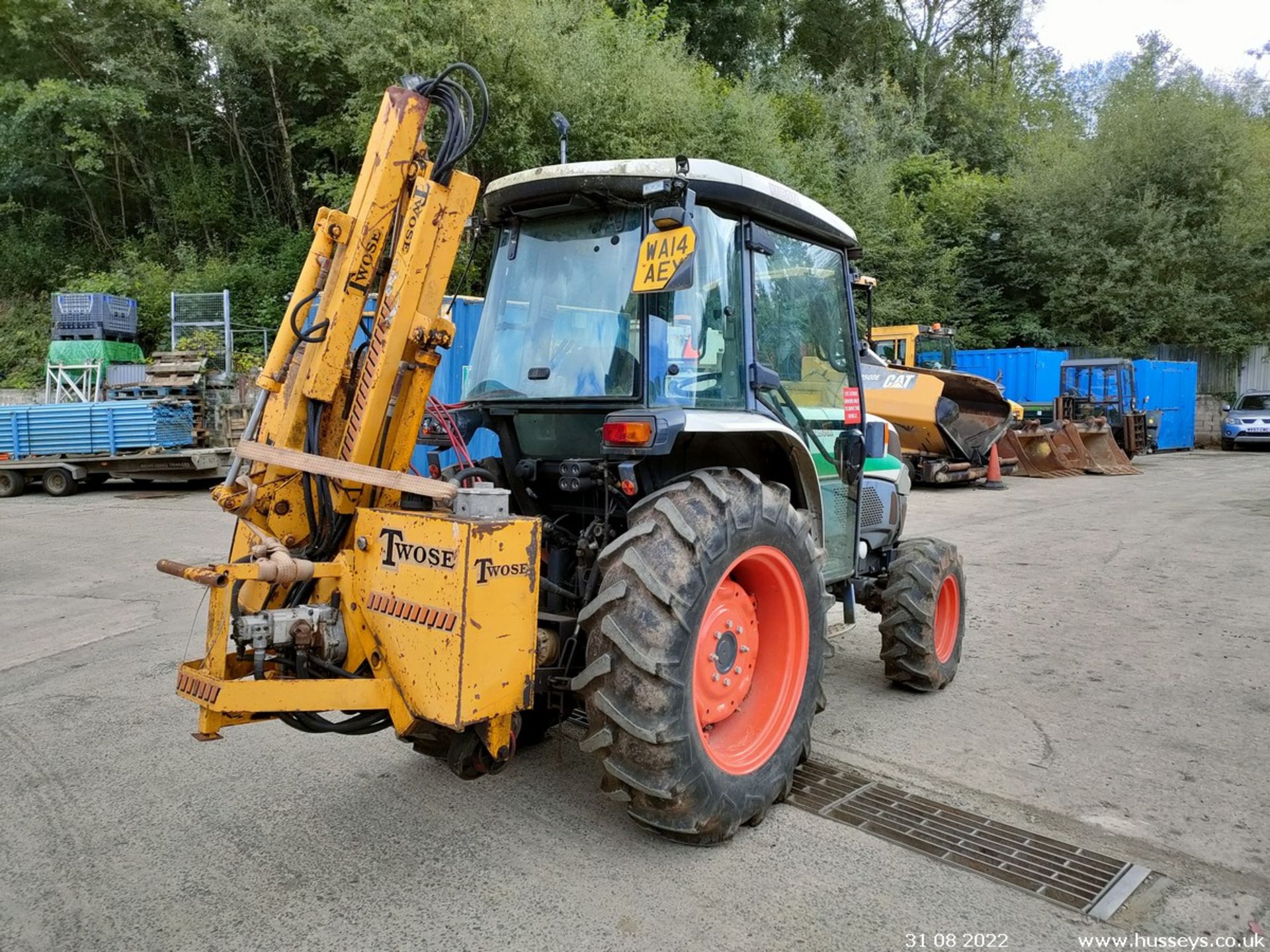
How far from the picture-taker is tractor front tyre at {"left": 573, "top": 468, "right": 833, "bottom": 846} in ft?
9.20

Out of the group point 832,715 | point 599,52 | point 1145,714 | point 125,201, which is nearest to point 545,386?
point 832,715

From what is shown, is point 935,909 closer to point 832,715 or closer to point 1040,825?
point 1040,825

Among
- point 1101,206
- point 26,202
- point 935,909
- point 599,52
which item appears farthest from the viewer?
point 1101,206

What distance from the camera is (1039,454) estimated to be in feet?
58.3

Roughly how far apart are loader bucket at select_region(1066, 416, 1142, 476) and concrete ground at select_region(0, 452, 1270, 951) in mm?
13114

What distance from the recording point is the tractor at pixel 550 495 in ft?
9.01

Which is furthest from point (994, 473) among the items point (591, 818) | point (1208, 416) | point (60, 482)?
point (1208, 416)

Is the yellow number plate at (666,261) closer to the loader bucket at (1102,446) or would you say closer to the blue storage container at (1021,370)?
the loader bucket at (1102,446)

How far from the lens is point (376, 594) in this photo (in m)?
2.82

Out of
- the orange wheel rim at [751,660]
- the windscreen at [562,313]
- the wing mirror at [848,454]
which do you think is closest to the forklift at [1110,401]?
the wing mirror at [848,454]

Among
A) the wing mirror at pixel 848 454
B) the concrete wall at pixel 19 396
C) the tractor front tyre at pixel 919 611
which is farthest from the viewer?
the concrete wall at pixel 19 396

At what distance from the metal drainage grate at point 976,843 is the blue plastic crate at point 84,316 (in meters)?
18.2

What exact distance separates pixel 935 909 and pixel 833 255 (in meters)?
2.96

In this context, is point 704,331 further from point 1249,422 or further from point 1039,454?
point 1249,422
